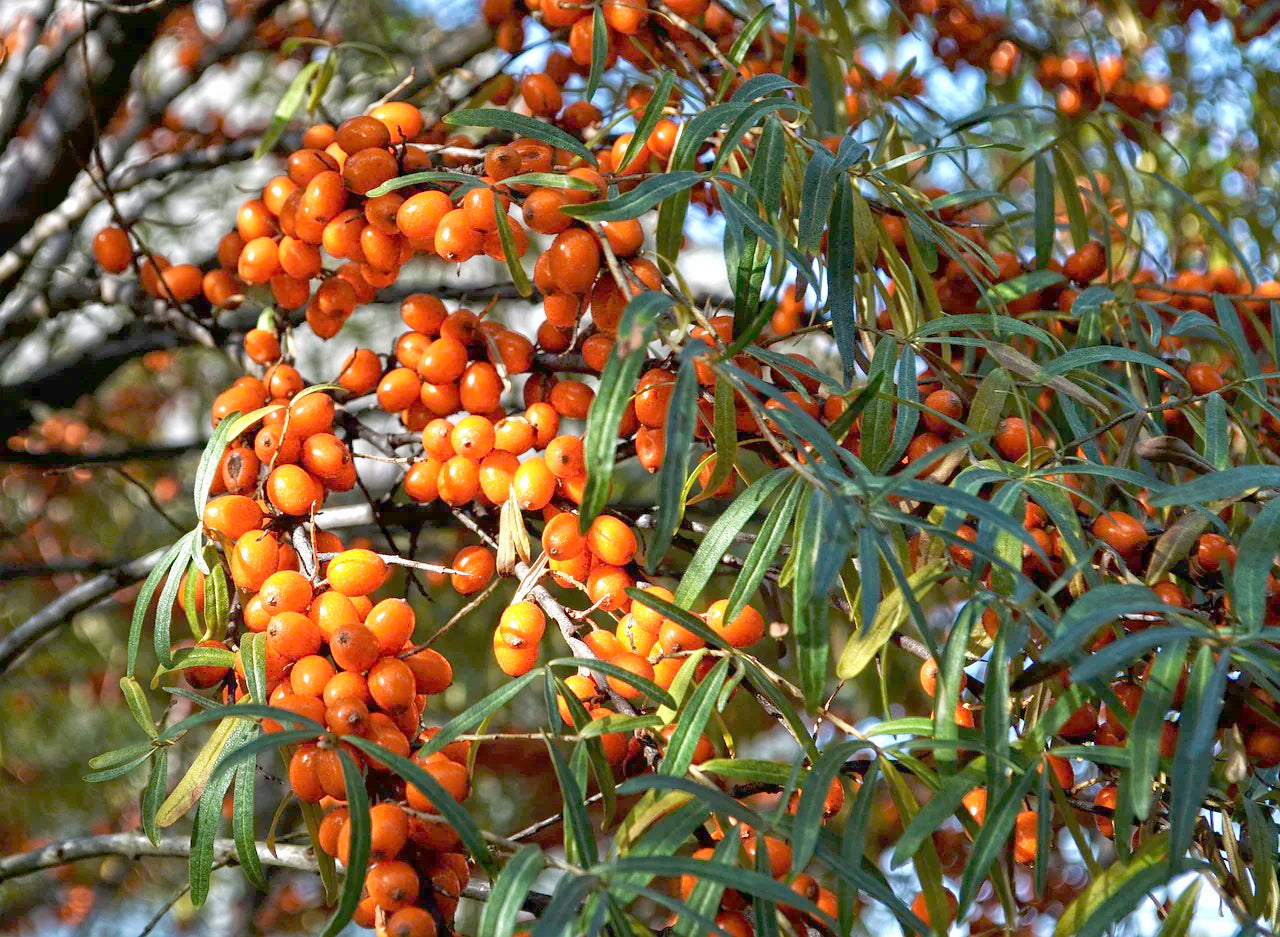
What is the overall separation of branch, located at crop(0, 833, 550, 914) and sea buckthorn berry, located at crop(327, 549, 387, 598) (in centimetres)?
21

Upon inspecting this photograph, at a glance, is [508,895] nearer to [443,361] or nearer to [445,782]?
[445,782]

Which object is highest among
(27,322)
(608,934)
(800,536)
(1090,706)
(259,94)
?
(259,94)

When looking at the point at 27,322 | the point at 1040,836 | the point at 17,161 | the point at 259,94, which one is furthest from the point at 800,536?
the point at 259,94

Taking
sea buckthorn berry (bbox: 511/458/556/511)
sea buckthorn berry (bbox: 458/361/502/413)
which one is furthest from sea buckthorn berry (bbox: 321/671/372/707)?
sea buckthorn berry (bbox: 458/361/502/413)

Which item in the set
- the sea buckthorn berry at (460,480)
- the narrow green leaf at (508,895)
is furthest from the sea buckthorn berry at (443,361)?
the narrow green leaf at (508,895)

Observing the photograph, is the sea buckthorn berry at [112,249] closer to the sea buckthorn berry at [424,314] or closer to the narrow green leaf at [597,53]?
the sea buckthorn berry at [424,314]

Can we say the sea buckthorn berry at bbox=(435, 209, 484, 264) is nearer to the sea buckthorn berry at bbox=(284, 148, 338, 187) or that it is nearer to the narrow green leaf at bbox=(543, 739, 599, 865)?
the sea buckthorn berry at bbox=(284, 148, 338, 187)

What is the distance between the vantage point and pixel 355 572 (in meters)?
0.89

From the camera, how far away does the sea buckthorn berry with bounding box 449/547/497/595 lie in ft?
3.42

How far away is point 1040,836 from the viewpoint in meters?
0.69

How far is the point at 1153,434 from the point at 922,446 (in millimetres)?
206

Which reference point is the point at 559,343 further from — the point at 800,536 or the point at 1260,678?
the point at 1260,678

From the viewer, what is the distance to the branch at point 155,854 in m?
0.85

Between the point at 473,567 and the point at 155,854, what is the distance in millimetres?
411
